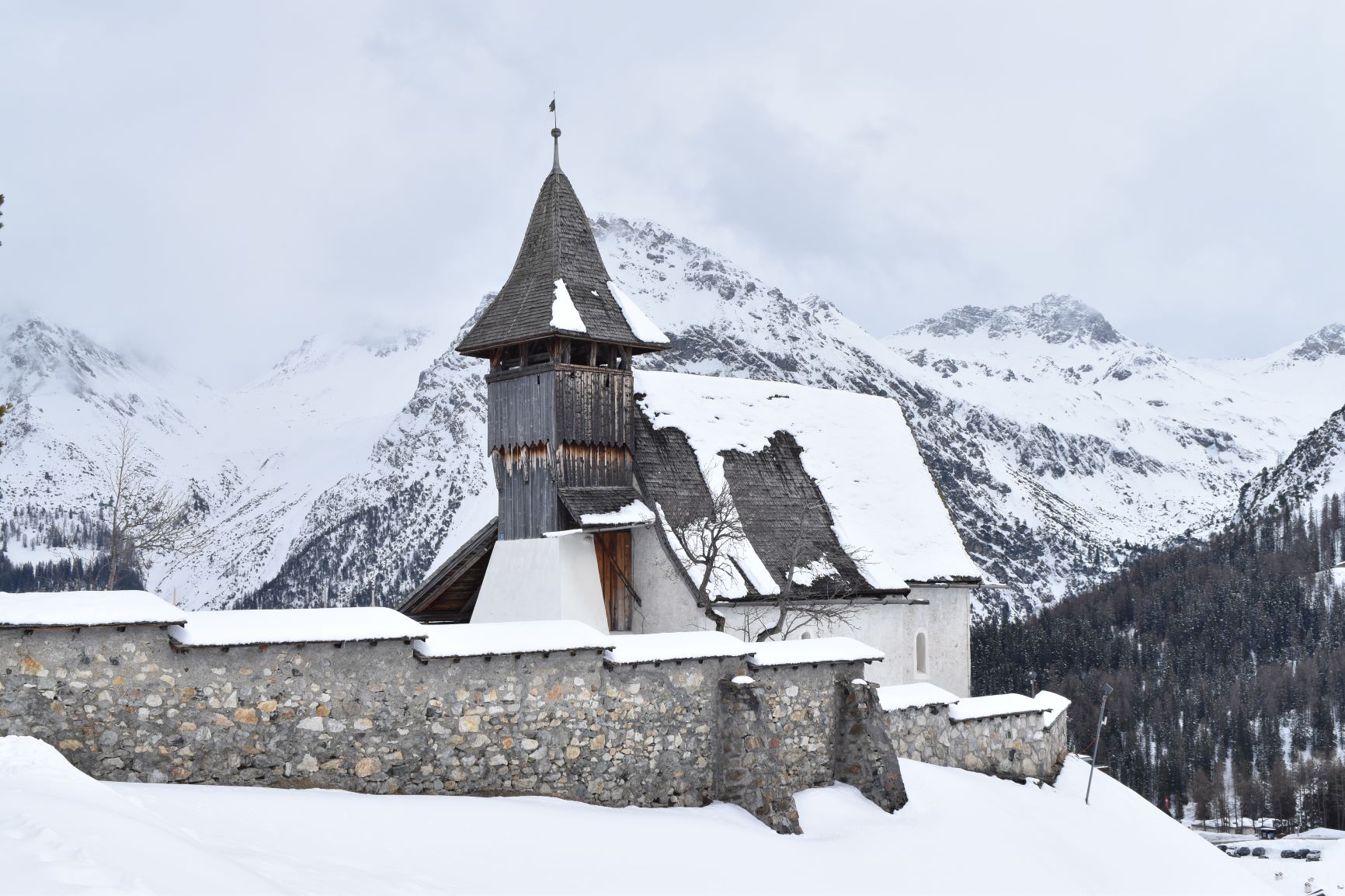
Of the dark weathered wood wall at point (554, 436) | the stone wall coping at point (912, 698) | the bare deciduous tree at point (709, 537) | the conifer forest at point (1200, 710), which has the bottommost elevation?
the conifer forest at point (1200, 710)

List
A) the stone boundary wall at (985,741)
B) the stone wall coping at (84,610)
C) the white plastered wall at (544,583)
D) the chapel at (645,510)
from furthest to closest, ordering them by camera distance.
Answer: the chapel at (645,510)
the white plastered wall at (544,583)
the stone boundary wall at (985,741)
the stone wall coping at (84,610)

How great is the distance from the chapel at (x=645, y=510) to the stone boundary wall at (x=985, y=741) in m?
4.73

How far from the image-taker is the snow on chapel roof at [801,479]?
32.6 metres

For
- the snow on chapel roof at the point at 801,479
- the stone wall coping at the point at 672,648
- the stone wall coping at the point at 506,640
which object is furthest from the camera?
the snow on chapel roof at the point at 801,479

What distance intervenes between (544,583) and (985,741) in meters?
11.5

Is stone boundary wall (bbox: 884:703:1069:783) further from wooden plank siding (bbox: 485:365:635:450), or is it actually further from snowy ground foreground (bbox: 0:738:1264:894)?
wooden plank siding (bbox: 485:365:635:450)

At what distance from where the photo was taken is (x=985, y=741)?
25016 millimetres

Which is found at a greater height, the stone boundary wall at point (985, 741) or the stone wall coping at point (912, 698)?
the stone wall coping at point (912, 698)

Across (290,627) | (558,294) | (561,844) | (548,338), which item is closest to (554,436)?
(548,338)

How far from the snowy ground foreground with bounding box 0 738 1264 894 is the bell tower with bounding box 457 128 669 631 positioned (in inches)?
443

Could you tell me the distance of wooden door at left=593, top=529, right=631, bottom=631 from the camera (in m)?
31.8

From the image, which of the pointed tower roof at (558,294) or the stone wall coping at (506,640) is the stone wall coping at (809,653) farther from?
the pointed tower roof at (558,294)

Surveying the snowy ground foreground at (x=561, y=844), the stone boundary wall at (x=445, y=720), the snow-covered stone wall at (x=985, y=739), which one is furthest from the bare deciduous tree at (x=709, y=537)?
the stone boundary wall at (x=445, y=720)

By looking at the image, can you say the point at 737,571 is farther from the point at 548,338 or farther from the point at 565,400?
the point at 548,338
